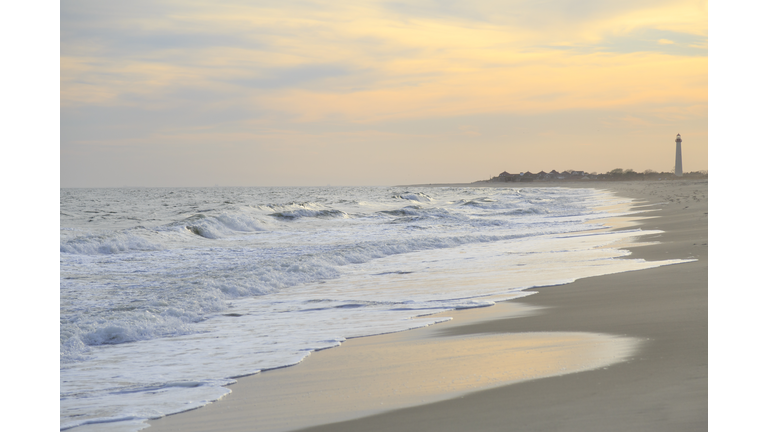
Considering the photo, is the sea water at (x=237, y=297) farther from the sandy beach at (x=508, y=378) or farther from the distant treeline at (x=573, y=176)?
the distant treeline at (x=573, y=176)

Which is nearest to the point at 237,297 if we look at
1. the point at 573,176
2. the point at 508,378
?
the point at 508,378

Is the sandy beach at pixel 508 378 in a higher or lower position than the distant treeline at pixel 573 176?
lower

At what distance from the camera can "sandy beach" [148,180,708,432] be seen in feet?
7.55

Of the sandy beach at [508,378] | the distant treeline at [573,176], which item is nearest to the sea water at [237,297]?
the sandy beach at [508,378]

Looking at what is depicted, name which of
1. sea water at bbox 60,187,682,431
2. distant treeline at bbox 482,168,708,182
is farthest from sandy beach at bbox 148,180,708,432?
distant treeline at bbox 482,168,708,182

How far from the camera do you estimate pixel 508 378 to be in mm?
2803

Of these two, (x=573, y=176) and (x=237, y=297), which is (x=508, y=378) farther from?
(x=573, y=176)

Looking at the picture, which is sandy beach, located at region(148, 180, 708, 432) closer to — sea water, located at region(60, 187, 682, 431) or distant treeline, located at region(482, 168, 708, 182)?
sea water, located at region(60, 187, 682, 431)

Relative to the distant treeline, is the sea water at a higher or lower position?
lower

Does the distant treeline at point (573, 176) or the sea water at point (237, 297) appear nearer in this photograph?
the sea water at point (237, 297)

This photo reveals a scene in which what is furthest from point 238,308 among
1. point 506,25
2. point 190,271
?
point 506,25

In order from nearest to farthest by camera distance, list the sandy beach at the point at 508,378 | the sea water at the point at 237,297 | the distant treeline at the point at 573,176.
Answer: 1. the sandy beach at the point at 508,378
2. the sea water at the point at 237,297
3. the distant treeline at the point at 573,176

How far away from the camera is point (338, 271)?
759 centimetres

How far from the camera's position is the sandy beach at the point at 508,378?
2303mm
